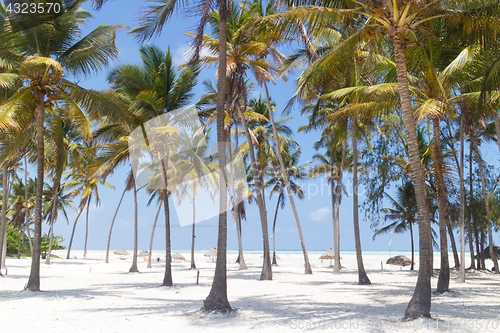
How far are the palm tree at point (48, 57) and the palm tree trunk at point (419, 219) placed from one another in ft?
27.3

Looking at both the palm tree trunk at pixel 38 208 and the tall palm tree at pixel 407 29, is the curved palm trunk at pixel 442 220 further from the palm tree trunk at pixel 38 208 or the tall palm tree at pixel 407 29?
the palm tree trunk at pixel 38 208

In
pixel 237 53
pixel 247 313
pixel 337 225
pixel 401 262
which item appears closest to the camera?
pixel 247 313

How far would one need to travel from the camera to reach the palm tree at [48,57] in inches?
369

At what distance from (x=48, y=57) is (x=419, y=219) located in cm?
1120

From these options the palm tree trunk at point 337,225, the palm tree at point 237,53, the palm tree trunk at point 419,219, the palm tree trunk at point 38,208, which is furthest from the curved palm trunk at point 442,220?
the palm tree trunk at point 38,208

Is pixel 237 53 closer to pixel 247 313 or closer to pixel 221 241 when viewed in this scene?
pixel 221 241

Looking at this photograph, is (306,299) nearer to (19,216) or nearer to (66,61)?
(66,61)

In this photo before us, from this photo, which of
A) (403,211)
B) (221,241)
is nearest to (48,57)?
(221,241)

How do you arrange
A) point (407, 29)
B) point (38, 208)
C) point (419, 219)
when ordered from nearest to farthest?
point (419, 219) → point (407, 29) → point (38, 208)

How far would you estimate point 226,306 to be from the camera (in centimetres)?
736

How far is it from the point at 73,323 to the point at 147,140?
8.14 meters

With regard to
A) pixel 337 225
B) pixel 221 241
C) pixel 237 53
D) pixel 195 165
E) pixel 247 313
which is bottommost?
pixel 247 313

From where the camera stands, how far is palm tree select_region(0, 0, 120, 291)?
369 inches

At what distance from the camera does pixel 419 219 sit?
22.0 feet
